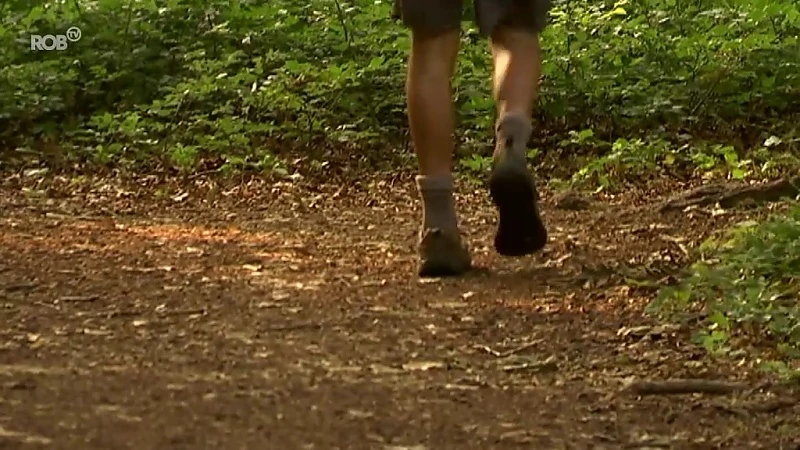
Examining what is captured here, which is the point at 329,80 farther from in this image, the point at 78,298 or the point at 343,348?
the point at 343,348

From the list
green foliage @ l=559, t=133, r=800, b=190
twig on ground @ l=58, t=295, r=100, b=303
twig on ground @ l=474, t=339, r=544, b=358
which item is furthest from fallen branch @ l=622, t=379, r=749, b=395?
green foliage @ l=559, t=133, r=800, b=190

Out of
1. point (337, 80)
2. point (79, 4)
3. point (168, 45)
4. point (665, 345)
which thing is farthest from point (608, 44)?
point (665, 345)

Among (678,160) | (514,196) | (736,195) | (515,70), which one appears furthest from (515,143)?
(678,160)

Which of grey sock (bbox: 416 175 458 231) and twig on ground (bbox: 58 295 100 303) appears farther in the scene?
grey sock (bbox: 416 175 458 231)

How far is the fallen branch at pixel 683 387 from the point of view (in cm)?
238

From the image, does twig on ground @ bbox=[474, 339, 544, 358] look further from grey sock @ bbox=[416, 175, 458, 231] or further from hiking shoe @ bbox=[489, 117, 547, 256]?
grey sock @ bbox=[416, 175, 458, 231]

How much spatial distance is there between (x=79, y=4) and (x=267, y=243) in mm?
4538

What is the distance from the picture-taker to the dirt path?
217cm

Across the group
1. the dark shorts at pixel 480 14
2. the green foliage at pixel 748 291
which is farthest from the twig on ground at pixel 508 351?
the dark shorts at pixel 480 14

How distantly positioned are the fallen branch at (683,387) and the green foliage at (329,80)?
3.53 metres

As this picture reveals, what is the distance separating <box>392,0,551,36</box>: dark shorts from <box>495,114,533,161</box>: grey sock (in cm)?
28

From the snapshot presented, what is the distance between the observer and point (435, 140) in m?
3.40

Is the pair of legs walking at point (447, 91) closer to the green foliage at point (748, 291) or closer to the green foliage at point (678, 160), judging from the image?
the green foliage at point (748, 291)

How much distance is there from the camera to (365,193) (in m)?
5.82
